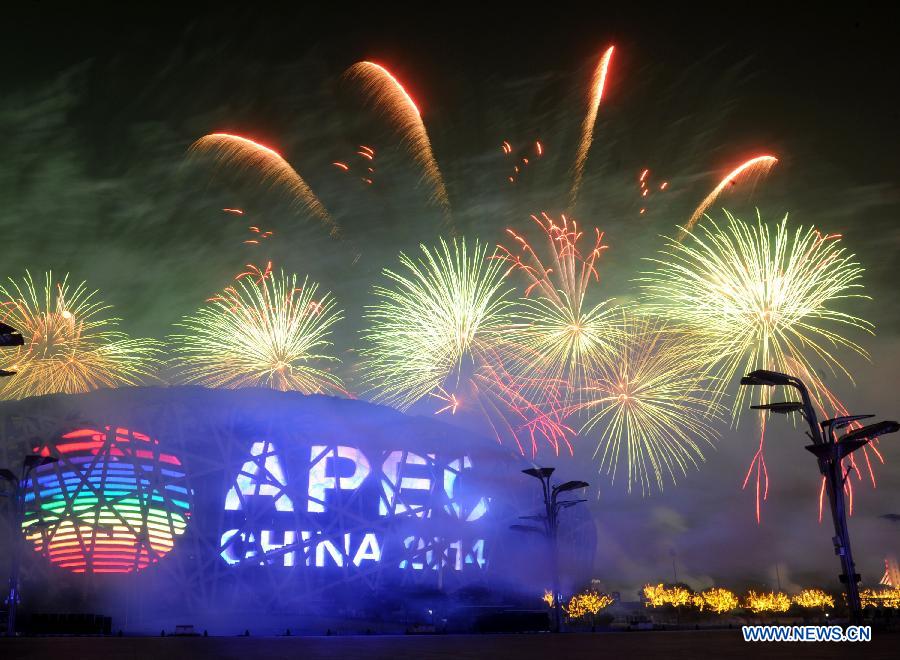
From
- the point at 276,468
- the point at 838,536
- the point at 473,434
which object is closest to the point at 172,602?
the point at 276,468

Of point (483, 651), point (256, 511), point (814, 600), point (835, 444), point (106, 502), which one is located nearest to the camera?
point (483, 651)

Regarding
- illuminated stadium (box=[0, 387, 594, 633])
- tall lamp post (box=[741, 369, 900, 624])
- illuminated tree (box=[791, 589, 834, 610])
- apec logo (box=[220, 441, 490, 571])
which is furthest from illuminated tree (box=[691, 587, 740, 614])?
tall lamp post (box=[741, 369, 900, 624])

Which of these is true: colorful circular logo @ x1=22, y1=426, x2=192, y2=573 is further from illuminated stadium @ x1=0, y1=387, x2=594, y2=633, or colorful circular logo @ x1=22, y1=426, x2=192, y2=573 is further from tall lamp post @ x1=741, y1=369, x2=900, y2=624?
tall lamp post @ x1=741, y1=369, x2=900, y2=624

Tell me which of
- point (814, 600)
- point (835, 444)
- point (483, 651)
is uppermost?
point (835, 444)

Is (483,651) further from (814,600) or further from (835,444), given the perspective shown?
(814,600)

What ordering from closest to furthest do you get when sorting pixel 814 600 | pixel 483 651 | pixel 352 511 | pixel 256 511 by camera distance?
pixel 483 651 < pixel 256 511 < pixel 352 511 < pixel 814 600

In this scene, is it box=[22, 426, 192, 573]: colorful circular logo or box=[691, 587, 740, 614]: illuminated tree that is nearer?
box=[22, 426, 192, 573]: colorful circular logo

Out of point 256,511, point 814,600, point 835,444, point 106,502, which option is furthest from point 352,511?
point 814,600

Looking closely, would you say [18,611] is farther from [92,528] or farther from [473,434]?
[473,434]
